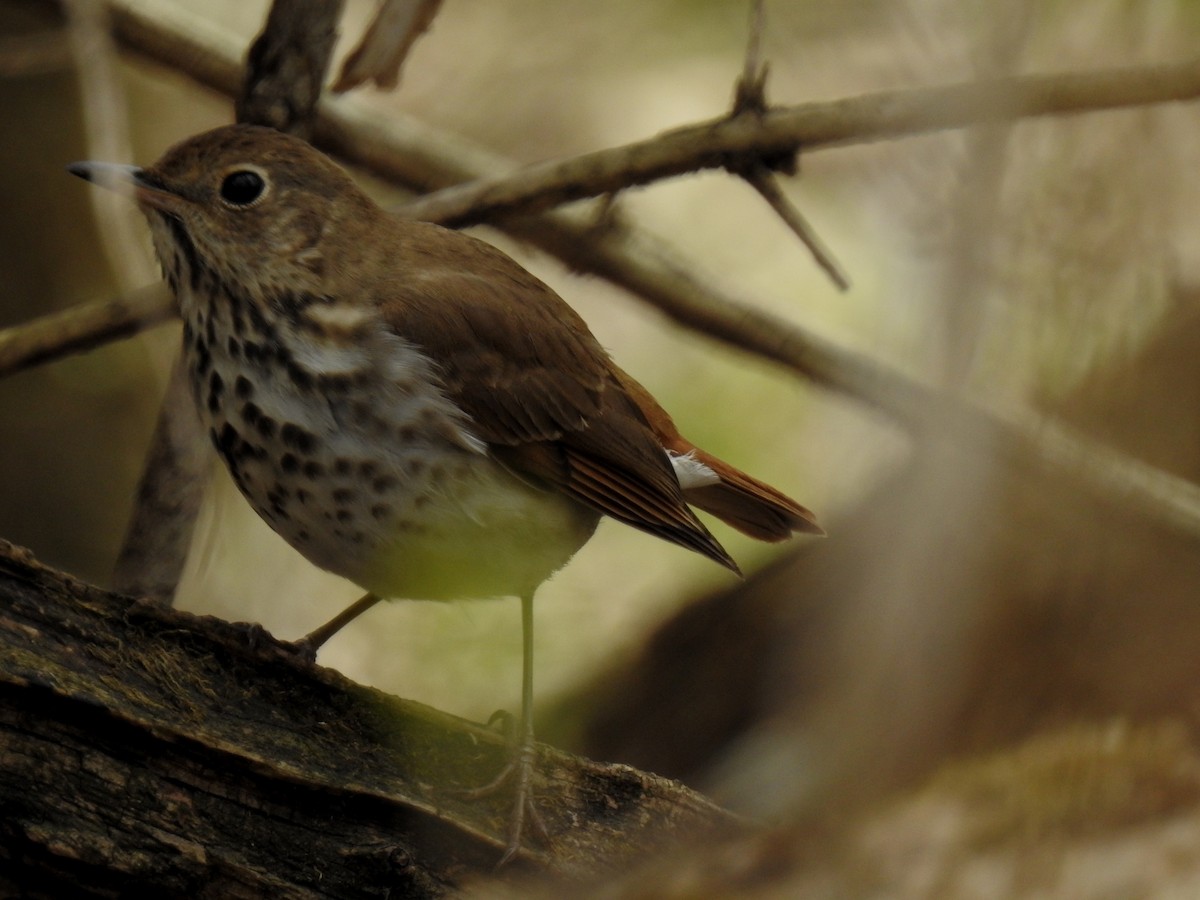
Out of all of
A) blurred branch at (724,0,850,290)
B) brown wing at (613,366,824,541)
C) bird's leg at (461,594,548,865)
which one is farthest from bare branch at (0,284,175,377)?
blurred branch at (724,0,850,290)

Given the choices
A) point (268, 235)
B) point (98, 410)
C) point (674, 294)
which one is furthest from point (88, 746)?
point (98, 410)

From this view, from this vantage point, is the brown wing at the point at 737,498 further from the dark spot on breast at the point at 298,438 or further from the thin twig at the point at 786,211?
the dark spot on breast at the point at 298,438

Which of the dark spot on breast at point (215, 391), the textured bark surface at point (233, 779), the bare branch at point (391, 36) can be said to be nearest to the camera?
the textured bark surface at point (233, 779)

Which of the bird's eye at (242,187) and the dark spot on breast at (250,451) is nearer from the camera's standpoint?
the dark spot on breast at (250,451)

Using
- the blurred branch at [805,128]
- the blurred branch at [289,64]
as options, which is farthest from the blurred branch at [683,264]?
the blurred branch at [289,64]

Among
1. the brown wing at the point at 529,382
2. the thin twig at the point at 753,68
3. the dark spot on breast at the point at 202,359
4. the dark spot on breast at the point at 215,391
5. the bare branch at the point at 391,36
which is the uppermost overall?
the bare branch at the point at 391,36

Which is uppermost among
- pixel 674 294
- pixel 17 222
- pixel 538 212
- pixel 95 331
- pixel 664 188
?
pixel 664 188

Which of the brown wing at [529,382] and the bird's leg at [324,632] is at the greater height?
the brown wing at [529,382]

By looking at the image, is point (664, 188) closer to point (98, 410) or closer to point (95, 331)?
point (98, 410)
